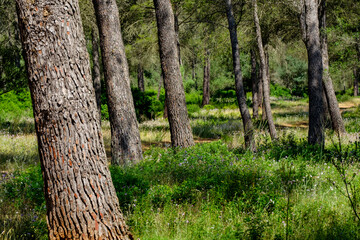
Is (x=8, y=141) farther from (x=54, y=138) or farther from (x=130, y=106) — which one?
(x=54, y=138)

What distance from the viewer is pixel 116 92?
665 centimetres

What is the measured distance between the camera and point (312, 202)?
3.79 meters

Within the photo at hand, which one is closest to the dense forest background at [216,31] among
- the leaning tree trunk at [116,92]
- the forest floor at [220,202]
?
the leaning tree trunk at [116,92]

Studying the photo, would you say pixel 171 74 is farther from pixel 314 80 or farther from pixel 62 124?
pixel 62 124

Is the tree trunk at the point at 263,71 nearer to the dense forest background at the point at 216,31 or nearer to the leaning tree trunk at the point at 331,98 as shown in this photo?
the dense forest background at the point at 216,31

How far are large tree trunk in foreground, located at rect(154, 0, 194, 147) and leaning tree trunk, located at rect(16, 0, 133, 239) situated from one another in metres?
4.58

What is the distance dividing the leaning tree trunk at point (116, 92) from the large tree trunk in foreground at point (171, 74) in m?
0.98

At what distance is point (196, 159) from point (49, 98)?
12.5 ft

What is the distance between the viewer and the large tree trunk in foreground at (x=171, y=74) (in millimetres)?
7125

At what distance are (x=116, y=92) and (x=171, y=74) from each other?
54.9 inches

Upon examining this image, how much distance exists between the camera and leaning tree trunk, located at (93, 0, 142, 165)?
659 cm

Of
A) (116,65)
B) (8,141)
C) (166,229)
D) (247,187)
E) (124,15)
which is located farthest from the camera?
(124,15)

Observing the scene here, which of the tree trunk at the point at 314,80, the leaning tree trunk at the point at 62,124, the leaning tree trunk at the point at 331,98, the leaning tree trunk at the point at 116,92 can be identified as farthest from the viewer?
the leaning tree trunk at the point at 331,98

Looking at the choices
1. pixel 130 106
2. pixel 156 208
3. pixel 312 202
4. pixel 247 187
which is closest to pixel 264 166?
pixel 247 187
